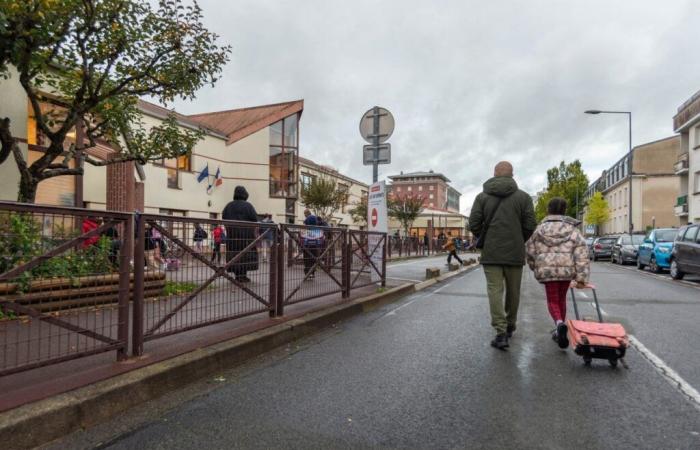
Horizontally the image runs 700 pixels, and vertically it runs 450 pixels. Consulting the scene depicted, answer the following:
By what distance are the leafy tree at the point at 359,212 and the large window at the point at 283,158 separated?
13290 millimetres

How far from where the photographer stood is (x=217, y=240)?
15.0 ft

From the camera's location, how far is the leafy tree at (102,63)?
531cm

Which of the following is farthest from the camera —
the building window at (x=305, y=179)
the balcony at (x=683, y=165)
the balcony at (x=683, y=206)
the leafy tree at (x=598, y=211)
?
the leafy tree at (x=598, y=211)

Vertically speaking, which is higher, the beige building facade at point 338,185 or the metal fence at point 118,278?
the beige building facade at point 338,185

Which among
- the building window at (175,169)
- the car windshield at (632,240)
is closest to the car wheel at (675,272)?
the car windshield at (632,240)

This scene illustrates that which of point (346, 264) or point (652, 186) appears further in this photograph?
point (652, 186)

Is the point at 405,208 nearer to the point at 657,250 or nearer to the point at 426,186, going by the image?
the point at 657,250

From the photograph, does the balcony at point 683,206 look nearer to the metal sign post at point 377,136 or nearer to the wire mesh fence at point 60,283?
the metal sign post at point 377,136

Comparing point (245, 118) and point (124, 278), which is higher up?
point (245, 118)

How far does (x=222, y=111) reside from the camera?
103 ft

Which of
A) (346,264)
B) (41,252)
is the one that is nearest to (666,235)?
(346,264)

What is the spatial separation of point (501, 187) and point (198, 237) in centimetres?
321

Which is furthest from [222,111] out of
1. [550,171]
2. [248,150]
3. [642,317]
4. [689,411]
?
[550,171]

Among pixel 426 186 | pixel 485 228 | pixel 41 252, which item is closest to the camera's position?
pixel 41 252
